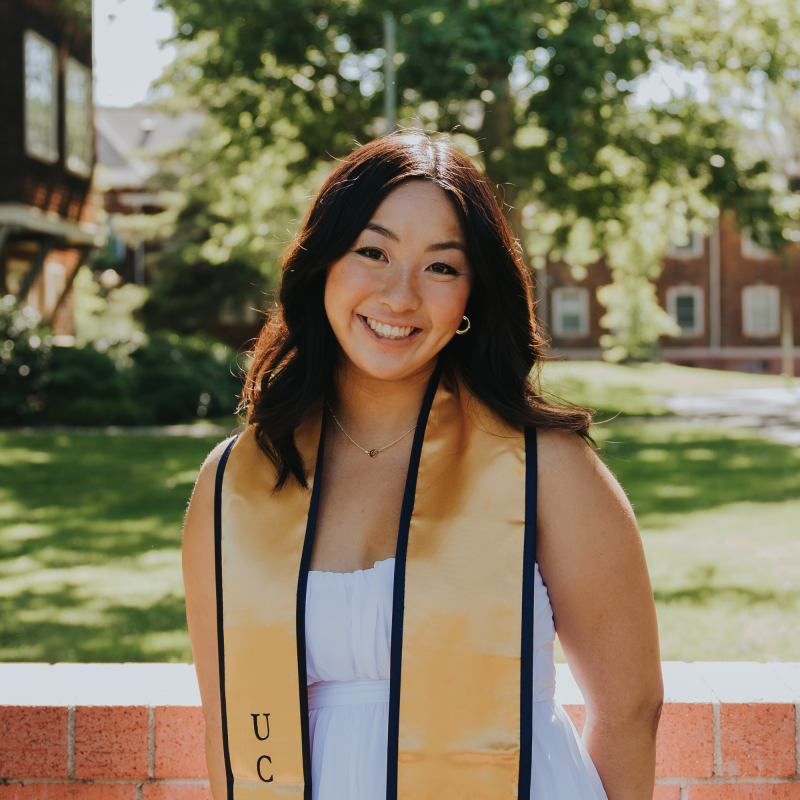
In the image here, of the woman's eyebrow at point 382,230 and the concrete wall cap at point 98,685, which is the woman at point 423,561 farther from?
the concrete wall cap at point 98,685

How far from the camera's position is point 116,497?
837 cm

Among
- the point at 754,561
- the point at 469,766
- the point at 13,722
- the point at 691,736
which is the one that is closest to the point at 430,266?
the point at 469,766

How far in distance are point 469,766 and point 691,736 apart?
2.48 ft

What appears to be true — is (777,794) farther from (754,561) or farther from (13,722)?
(754,561)

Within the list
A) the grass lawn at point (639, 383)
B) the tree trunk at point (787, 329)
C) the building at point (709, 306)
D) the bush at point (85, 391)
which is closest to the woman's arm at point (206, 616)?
the bush at point (85, 391)

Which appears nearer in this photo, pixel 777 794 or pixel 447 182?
pixel 447 182

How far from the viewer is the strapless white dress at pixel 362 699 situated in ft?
6.33

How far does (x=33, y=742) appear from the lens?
95.0 inches

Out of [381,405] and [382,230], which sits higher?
[382,230]

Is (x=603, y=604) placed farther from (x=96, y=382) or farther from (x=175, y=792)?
(x=96, y=382)

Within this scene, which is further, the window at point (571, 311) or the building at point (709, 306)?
the window at point (571, 311)

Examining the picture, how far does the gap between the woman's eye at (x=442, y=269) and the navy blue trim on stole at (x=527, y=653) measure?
49 cm

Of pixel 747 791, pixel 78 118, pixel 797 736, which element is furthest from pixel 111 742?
pixel 78 118

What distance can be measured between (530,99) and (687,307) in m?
25.0
